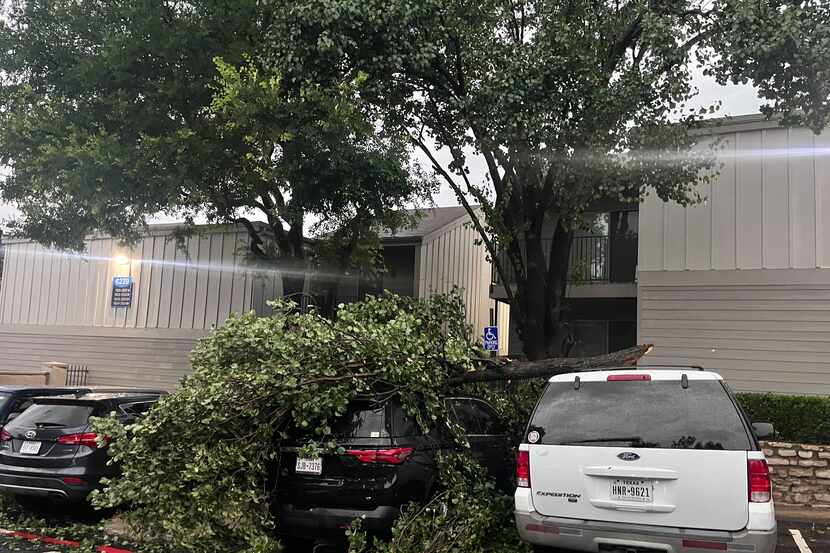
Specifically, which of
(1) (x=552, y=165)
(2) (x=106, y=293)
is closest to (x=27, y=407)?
(1) (x=552, y=165)

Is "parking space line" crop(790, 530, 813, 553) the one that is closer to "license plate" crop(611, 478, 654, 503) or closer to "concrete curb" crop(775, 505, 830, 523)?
"concrete curb" crop(775, 505, 830, 523)

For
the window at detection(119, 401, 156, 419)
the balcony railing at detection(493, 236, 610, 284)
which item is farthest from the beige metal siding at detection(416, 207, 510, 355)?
the window at detection(119, 401, 156, 419)

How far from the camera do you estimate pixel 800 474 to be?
900 centimetres

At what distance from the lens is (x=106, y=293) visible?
811 inches

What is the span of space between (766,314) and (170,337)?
15.2m

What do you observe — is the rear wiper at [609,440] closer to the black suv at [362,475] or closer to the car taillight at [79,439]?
the black suv at [362,475]

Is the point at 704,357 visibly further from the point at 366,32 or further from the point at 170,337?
the point at 170,337

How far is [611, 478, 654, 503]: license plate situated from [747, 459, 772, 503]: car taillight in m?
0.60

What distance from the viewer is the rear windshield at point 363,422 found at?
5594 mm

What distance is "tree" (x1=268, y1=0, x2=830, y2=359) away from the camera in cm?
844

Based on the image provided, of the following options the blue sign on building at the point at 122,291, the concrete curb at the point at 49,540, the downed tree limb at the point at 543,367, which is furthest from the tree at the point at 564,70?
the blue sign on building at the point at 122,291

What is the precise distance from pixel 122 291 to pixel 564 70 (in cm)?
1608

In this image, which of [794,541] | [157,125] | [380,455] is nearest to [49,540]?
[380,455]

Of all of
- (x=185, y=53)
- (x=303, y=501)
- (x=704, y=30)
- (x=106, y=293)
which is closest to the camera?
(x=303, y=501)
